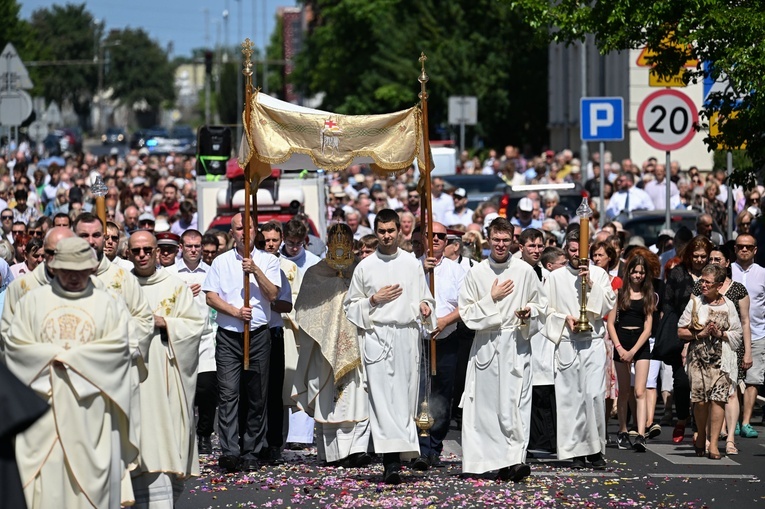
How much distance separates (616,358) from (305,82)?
206 ft

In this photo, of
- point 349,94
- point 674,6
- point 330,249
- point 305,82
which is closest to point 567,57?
point 349,94

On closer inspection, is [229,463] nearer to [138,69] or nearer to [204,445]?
[204,445]

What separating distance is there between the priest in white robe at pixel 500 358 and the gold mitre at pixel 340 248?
1003 mm

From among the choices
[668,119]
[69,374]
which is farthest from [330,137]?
[668,119]

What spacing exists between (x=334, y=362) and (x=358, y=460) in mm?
752

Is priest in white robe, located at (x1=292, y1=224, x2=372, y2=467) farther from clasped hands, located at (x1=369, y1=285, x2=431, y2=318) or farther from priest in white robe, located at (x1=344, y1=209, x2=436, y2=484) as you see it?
clasped hands, located at (x1=369, y1=285, x2=431, y2=318)

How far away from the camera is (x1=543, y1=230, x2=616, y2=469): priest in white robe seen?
39.2 ft

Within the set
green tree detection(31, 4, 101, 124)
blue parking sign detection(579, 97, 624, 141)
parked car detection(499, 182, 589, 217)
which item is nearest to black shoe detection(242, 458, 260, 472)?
blue parking sign detection(579, 97, 624, 141)

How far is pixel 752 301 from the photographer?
546 inches

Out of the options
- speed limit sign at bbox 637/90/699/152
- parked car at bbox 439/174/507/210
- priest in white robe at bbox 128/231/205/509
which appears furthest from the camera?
parked car at bbox 439/174/507/210

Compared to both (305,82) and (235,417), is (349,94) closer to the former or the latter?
(305,82)

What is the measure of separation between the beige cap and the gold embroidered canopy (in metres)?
3.92

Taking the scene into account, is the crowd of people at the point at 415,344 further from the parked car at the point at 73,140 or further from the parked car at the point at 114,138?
the parked car at the point at 114,138

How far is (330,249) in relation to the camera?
39.0 ft
